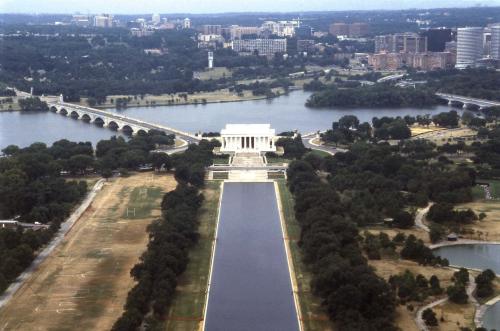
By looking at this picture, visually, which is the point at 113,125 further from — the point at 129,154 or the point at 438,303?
the point at 438,303

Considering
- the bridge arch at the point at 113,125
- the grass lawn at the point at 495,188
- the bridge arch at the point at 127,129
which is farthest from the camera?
the bridge arch at the point at 113,125

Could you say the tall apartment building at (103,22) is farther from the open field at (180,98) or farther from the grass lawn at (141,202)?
the grass lawn at (141,202)

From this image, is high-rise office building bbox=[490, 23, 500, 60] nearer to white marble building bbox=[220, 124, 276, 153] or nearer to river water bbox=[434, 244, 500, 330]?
white marble building bbox=[220, 124, 276, 153]

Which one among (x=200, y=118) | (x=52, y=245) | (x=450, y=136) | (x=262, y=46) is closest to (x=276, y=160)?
(x=450, y=136)

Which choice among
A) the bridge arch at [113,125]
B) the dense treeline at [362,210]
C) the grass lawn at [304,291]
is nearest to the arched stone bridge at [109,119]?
the bridge arch at [113,125]

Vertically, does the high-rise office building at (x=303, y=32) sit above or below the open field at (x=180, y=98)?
above

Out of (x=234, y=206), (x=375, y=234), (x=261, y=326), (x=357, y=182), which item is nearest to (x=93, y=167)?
(x=234, y=206)
